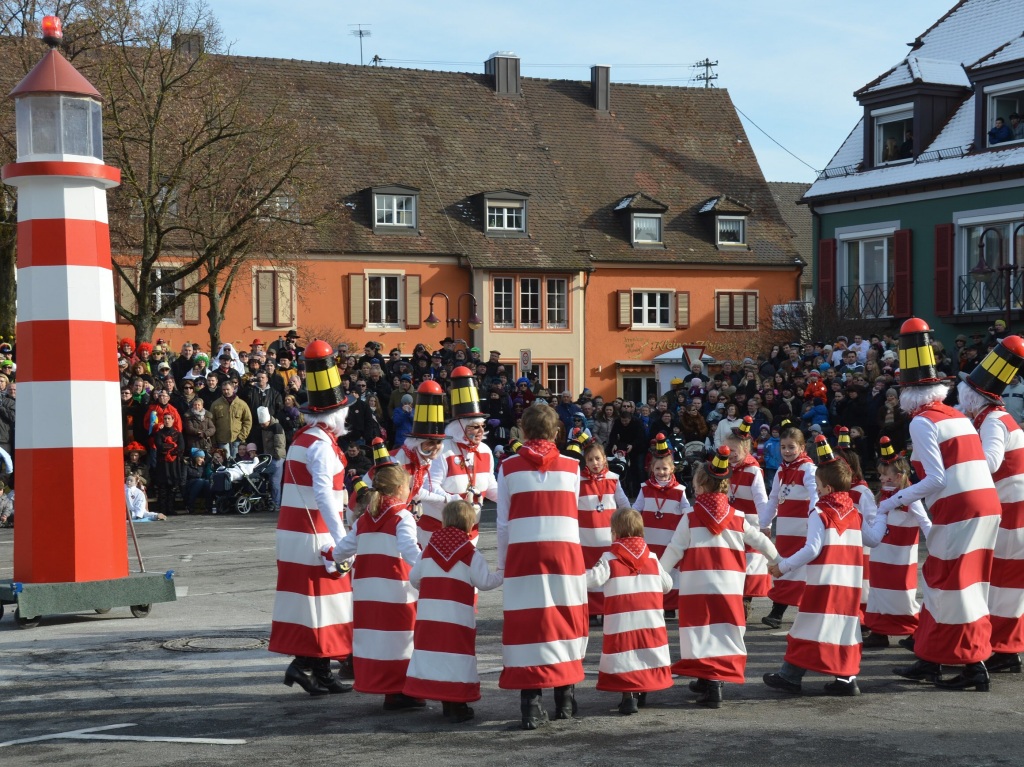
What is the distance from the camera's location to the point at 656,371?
48.6 metres

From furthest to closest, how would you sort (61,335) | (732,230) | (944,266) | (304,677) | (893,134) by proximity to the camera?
(732,230) → (893,134) → (944,266) → (61,335) → (304,677)

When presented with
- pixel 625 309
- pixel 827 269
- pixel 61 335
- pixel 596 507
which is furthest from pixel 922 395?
pixel 625 309

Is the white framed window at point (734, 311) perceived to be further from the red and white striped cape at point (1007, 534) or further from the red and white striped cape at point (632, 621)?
the red and white striped cape at point (632, 621)

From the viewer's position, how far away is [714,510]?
345 inches

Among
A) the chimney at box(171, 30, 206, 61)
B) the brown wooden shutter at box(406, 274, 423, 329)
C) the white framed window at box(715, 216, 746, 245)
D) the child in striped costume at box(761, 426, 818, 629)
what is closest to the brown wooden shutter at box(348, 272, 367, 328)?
the brown wooden shutter at box(406, 274, 423, 329)

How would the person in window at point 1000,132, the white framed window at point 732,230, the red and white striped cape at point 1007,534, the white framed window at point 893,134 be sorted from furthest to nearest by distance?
the white framed window at point 732,230 < the white framed window at point 893,134 < the person in window at point 1000,132 < the red and white striped cape at point 1007,534

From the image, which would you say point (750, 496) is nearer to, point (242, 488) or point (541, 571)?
point (541, 571)

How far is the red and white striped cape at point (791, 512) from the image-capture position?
11156 mm

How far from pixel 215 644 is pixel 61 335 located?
2488 mm

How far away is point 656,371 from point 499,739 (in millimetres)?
41525

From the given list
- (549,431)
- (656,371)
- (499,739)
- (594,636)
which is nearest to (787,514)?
(594,636)

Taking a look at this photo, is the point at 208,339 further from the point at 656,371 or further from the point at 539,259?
the point at 656,371

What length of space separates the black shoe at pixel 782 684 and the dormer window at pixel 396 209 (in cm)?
3762

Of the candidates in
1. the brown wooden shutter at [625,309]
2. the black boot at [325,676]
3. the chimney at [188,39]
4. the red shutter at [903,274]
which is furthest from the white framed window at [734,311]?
the black boot at [325,676]
